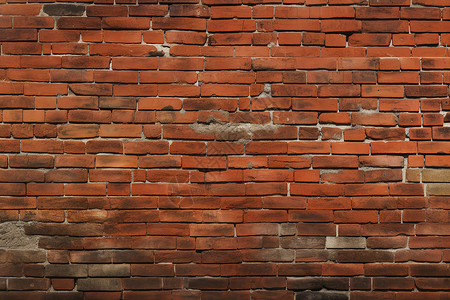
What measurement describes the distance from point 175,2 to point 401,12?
139 centimetres

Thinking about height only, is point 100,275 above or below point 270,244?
below

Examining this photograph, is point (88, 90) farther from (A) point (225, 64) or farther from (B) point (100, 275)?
(B) point (100, 275)

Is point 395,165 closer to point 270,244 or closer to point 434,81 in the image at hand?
point 434,81

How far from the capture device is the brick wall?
211 cm

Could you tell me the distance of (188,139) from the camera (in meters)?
2.12

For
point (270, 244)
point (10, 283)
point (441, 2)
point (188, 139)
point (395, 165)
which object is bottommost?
point (10, 283)

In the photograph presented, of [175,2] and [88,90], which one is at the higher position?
[175,2]

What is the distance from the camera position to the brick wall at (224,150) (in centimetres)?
211

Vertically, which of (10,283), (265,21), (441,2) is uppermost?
(441,2)

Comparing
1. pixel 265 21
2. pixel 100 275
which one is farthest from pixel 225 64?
pixel 100 275

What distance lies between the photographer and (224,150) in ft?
6.95

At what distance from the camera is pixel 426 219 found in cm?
Answer: 211

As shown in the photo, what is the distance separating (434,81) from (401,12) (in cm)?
47

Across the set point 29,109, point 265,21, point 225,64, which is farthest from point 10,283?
point 265,21
